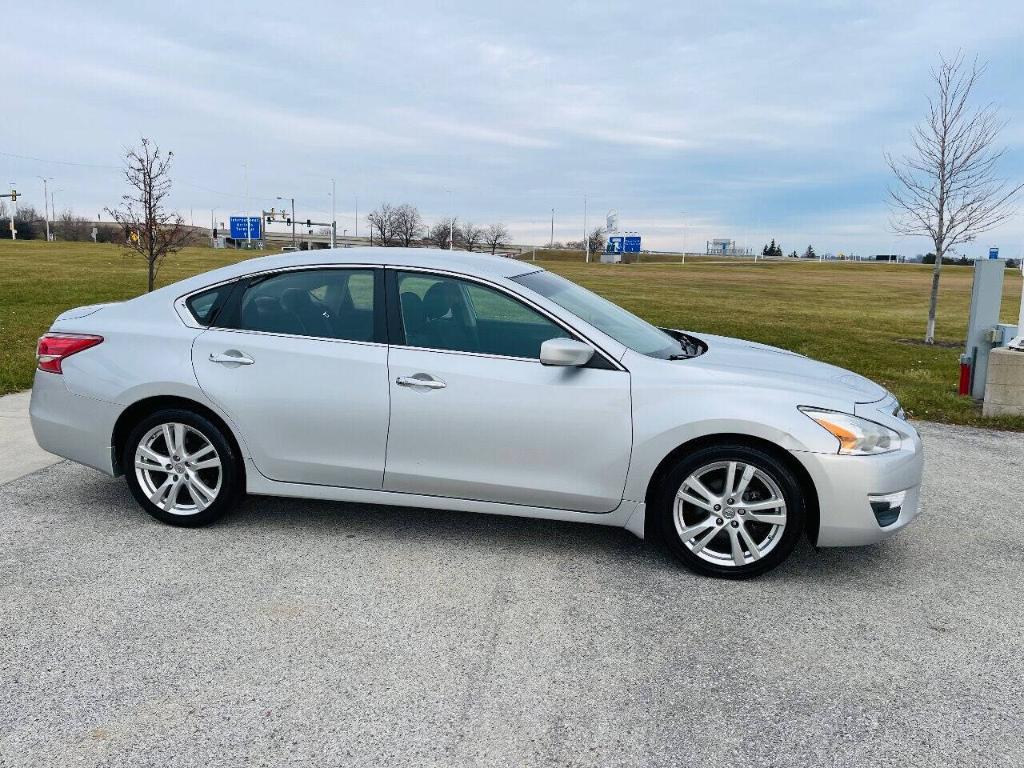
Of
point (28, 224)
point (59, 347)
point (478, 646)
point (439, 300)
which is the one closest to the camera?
point (478, 646)

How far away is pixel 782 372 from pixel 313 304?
2468mm

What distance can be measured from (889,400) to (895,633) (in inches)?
51.5

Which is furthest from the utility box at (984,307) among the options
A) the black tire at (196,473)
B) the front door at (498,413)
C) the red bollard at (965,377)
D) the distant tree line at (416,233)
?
the distant tree line at (416,233)

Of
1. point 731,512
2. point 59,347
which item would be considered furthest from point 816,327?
point 59,347

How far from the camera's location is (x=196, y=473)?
4617 millimetres

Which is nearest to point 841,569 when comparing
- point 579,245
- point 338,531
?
point 338,531

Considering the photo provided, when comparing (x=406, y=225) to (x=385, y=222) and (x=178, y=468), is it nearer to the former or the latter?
(x=385, y=222)

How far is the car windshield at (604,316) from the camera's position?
4.40 meters

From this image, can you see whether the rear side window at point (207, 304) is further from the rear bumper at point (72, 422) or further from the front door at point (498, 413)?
the front door at point (498, 413)

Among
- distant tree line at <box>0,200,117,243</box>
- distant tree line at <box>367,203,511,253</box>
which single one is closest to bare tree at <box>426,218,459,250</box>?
distant tree line at <box>367,203,511,253</box>

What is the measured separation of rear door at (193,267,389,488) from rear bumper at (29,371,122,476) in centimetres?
66

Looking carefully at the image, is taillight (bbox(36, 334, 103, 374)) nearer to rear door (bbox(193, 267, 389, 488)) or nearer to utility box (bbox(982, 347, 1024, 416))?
rear door (bbox(193, 267, 389, 488))

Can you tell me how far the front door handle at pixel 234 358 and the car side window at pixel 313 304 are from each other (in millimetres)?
172

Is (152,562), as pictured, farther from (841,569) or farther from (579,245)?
(579,245)
